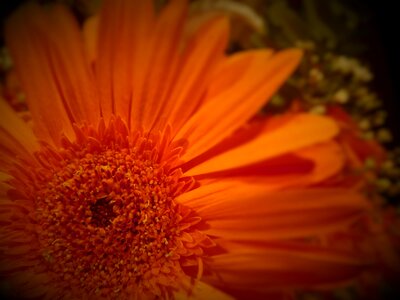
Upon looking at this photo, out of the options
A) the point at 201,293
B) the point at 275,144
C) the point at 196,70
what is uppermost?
the point at 196,70

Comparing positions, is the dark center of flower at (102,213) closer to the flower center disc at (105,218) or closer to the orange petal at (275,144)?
the flower center disc at (105,218)

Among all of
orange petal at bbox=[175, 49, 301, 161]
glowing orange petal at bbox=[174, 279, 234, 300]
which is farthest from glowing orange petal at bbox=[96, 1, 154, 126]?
glowing orange petal at bbox=[174, 279, 234, 300]

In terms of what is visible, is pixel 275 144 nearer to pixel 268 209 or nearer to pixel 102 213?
pixel 268 209

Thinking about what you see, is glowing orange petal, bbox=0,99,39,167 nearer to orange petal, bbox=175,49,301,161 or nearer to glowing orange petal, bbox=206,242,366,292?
orange petal, bbox=175,49,301,161

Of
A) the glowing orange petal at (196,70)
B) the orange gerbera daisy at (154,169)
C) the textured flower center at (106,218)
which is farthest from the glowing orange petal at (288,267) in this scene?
the glowing orange petal at (196,70)

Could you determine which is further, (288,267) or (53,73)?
(53,73)

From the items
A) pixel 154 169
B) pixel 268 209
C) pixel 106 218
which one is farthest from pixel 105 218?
pixel 268 209

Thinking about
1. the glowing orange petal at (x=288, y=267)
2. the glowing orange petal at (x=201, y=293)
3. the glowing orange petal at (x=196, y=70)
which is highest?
the glowing orange petal at (x=196, y=70)
